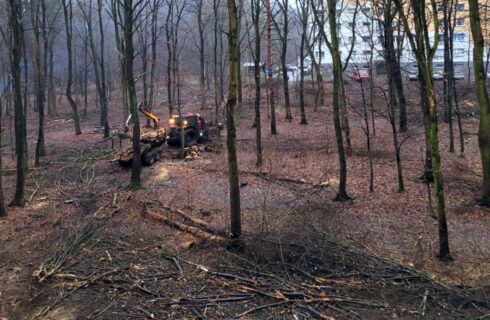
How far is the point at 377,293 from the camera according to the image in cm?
754

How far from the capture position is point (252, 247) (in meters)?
9.45

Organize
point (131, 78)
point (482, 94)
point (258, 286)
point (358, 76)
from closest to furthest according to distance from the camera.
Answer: point (258, 286), point (482, 94), point (131, 78), point (358, 76)

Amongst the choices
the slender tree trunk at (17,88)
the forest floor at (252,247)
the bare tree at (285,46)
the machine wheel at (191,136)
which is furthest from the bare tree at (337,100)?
the bare tree at (285,46)

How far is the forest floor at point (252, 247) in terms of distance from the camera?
7.37 meters

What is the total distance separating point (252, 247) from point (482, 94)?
7.38 meters

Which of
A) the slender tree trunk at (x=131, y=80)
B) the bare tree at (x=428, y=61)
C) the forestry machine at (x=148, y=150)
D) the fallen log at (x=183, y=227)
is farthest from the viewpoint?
the forestry machine at (x=148, y=150)

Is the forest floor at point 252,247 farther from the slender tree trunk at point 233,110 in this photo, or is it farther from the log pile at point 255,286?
the slender tree trunk at point 233,110

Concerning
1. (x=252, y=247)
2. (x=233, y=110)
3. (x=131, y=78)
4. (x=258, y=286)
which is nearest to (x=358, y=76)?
(x=131, y=78)

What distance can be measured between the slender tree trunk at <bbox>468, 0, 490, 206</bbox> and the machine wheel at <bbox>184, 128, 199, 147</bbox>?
1288cm

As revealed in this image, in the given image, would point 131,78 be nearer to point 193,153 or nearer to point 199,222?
point 193,153

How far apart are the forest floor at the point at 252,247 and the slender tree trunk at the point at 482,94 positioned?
0.72 m

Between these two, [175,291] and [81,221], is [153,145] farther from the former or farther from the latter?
[175,291]

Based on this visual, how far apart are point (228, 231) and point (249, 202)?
326cm

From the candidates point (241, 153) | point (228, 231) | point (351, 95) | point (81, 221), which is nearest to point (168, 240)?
point (228, 231)
